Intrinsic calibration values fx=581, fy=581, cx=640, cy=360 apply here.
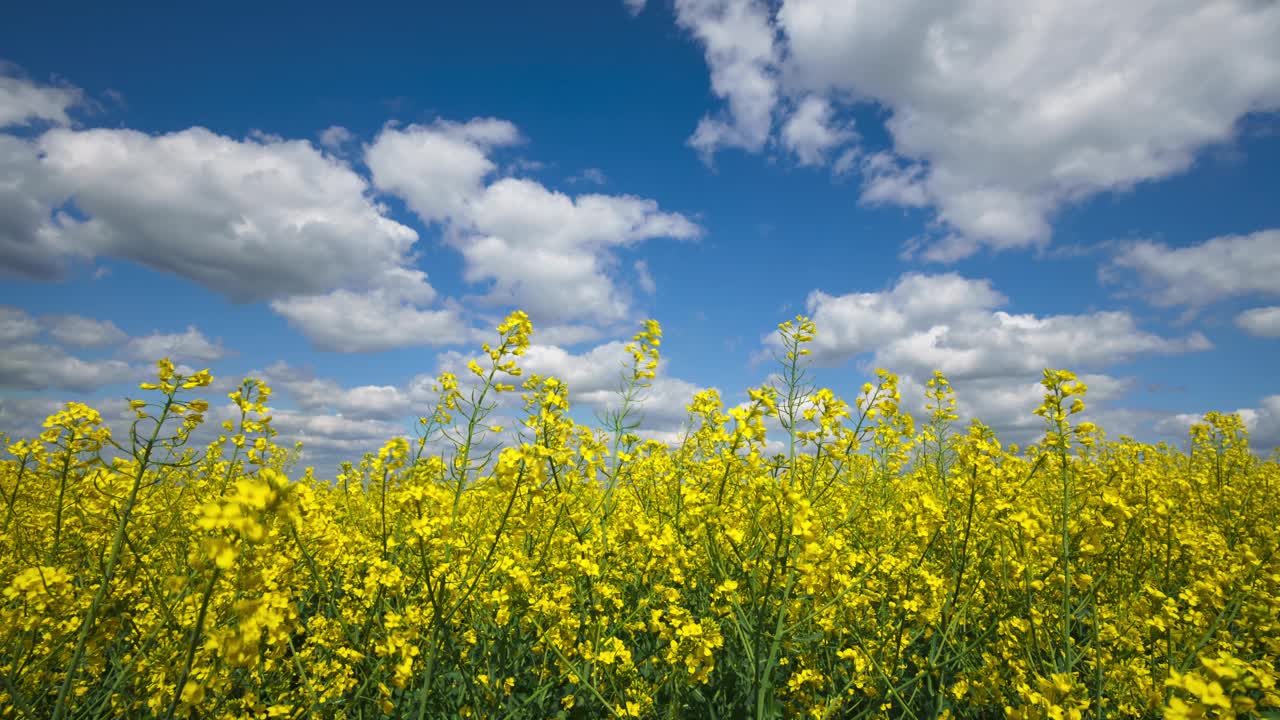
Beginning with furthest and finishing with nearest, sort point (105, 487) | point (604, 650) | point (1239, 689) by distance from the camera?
point (604, 650), point (105, 487), point (1239, 689)

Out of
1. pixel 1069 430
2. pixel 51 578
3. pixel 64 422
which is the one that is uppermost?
pixel 1069 430

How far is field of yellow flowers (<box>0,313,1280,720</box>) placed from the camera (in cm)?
277

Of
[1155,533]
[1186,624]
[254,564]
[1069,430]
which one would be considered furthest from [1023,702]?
[254,564]

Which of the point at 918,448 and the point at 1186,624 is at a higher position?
the point at 918,448

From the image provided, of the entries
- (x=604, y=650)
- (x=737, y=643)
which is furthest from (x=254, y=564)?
(x=737, y=643)

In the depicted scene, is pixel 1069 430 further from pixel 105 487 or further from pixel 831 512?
pixel 105 487

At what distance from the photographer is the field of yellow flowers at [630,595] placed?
2773 millimetres

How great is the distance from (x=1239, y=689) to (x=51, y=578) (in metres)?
4.33

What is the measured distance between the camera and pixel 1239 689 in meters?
1.70

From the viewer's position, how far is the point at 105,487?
10.2 feet

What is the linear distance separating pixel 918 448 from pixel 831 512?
226 centimetres

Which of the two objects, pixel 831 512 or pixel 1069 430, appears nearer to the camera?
pixel 1069 430

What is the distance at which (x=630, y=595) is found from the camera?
15.9 feet

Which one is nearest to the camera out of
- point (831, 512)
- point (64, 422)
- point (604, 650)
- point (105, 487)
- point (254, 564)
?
point (254, 564)
